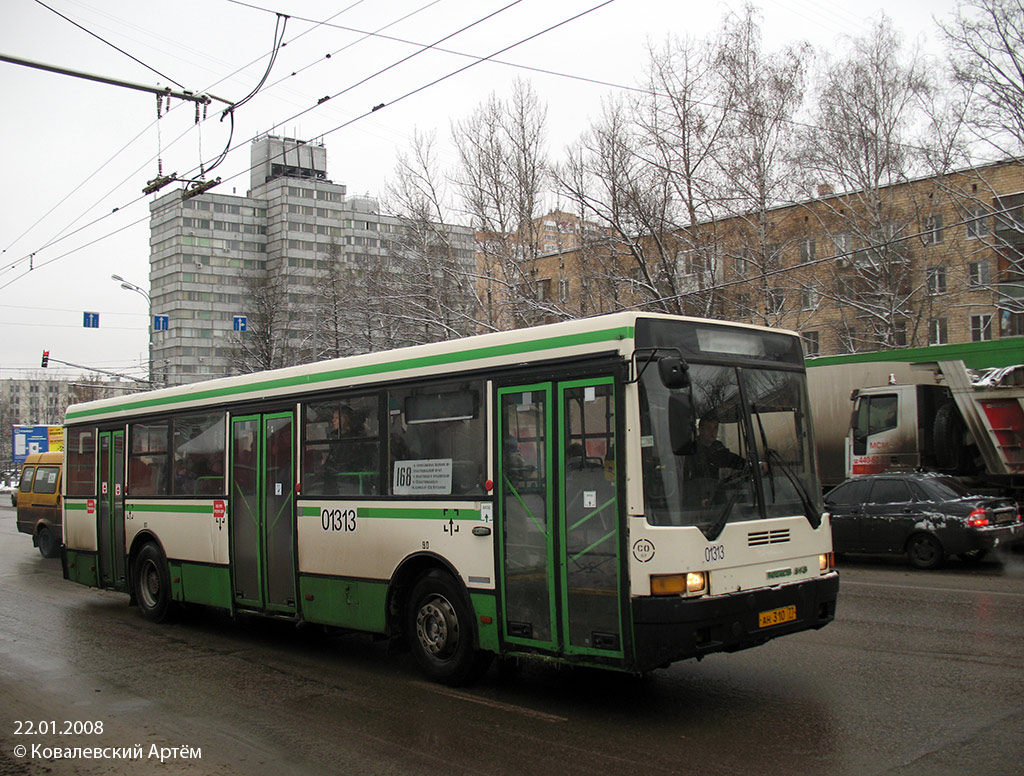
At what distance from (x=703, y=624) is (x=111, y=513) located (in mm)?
9722

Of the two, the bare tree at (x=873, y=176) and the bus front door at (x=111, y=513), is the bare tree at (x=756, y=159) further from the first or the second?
the bus front door at (x=111, y=513)

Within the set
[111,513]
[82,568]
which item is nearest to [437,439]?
[111,513]

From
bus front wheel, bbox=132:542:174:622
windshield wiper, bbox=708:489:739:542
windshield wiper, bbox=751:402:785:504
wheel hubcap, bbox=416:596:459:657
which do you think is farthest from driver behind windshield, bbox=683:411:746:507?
bus front wheel, bbox=132:542:174:622

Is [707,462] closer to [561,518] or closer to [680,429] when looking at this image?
[680,429]

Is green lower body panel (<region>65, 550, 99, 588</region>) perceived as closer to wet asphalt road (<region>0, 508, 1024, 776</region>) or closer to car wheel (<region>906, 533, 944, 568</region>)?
Result: wet asphalt road (<region>0, 508, 1024, 776</region>)

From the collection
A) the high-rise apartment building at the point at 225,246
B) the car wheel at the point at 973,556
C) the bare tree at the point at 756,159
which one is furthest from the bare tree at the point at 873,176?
the high-rise apartment building at the point at 225,246

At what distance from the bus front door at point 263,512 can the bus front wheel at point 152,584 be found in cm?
185

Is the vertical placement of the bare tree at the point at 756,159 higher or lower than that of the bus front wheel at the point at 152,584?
higher

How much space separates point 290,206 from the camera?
117 metres

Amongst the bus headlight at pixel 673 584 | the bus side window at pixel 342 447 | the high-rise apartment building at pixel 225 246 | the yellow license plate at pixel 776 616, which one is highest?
the high-rise apartment building at pixel 225 246

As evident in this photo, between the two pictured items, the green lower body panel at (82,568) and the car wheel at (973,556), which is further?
the car wheel at (973,556)

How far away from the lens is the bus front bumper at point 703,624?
6180 millimetres

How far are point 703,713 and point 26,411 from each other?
176315 millimetres

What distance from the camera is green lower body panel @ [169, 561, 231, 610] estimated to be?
10.7 meters
